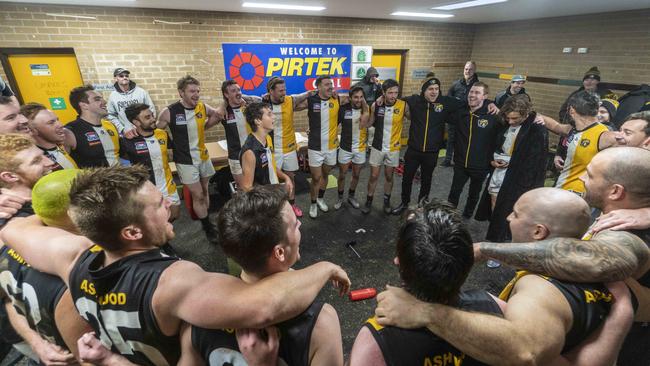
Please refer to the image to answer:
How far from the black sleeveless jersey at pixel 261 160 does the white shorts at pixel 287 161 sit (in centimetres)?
126

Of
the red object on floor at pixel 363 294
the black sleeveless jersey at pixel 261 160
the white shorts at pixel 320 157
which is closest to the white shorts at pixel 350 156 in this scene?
the white shorts at pixel 320 157

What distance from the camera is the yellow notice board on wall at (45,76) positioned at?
4750mm

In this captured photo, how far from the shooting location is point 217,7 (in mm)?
5148

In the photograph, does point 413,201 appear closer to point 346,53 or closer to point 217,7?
point 346,53

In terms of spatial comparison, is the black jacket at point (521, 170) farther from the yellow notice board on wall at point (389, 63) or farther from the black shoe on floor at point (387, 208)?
the yellow notice board on wall at point (389, 63)

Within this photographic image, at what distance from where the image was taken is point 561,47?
656 cm

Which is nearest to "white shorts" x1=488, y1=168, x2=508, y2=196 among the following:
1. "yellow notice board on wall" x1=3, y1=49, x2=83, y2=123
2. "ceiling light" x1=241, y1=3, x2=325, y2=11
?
"ceiling light" x1=241, y1=3, x2=325, y2=11

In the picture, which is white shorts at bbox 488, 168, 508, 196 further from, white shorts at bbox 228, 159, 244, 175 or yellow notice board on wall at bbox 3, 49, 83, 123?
yellow notice board on wall at bbox 3, 49, 83, 123

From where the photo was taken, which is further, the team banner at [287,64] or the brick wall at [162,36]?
the team banner at [287,64]

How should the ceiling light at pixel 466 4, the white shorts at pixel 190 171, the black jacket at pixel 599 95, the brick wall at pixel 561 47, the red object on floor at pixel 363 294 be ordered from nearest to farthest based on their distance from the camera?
the red object on floor at pixel 363 294, the white shorts at pixel 190 171, the ceiling light at pixel 466 4, the black jacket at pixel 599 95, the brick wall at pixel 561 47

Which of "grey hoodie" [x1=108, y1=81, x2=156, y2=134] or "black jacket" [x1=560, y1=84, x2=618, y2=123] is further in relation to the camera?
"black jacket" [x1=560, y1=84, x2=618, y2=123]

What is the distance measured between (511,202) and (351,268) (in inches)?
86.5

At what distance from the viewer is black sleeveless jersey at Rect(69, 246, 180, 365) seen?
3.39 feet

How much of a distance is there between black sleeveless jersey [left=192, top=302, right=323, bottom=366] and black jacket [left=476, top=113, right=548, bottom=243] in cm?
355
